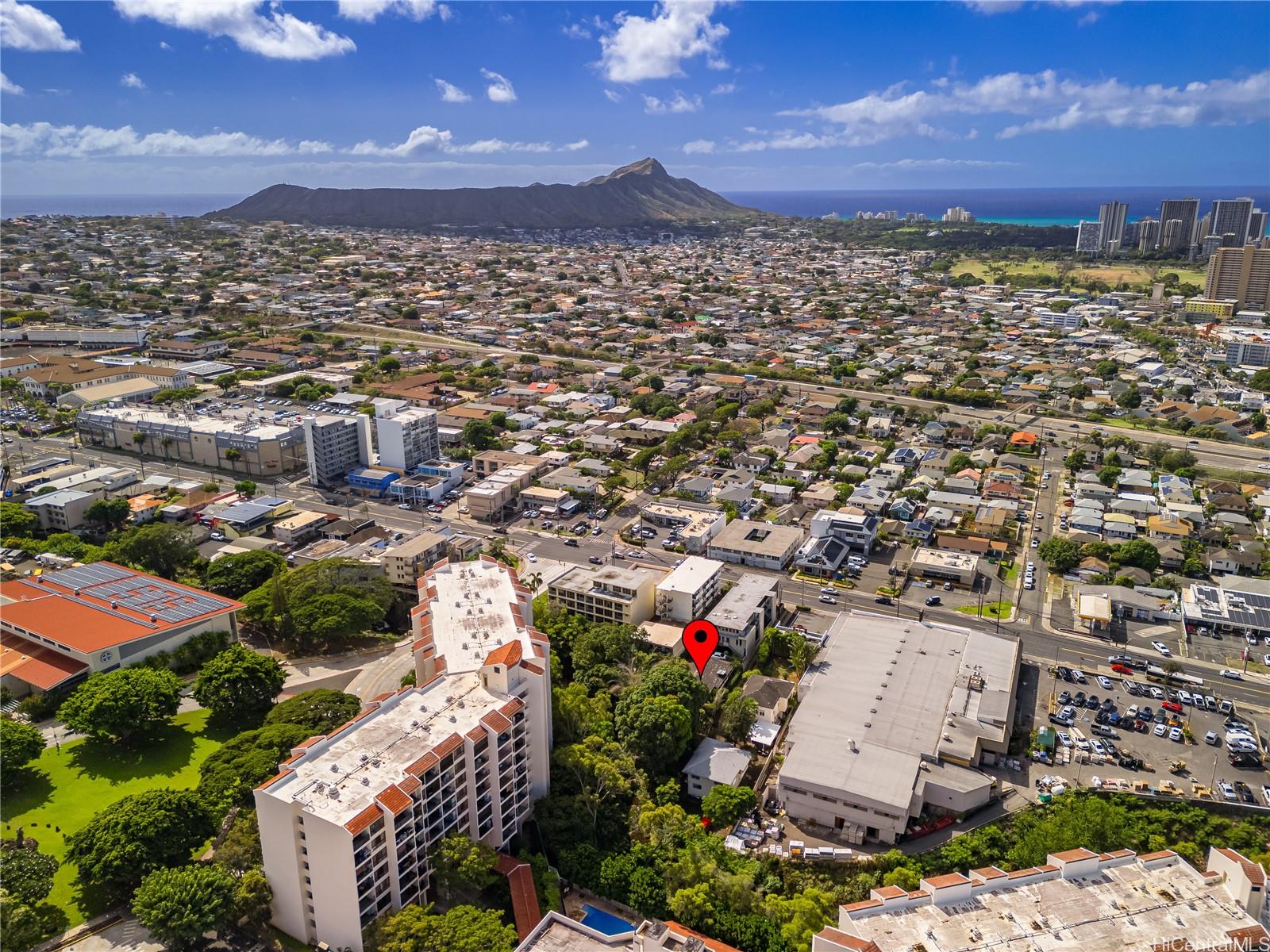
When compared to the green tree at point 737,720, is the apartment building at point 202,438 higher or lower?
higher

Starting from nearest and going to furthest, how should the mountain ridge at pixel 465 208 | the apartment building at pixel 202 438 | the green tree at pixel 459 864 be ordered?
the green tree at pixel 459 864, the apartment building at pixel 202 438, the mountain ridge at pixel 465 208

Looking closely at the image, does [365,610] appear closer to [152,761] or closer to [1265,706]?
[152,761]

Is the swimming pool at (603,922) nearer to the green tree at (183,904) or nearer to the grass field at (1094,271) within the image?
the green tree at (183,904)

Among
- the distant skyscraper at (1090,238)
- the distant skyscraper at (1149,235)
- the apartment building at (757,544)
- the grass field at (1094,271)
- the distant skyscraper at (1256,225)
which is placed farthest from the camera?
the distant skyscraper at (1090,238)

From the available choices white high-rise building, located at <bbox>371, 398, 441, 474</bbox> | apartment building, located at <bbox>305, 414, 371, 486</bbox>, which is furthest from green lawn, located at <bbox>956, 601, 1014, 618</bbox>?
apartment building, located at <bbox>305, 414, 371, 486</bbox>

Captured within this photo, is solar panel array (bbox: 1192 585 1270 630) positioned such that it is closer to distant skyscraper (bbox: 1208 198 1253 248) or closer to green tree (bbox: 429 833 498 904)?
green tree (bbox: 429 833 498 904)

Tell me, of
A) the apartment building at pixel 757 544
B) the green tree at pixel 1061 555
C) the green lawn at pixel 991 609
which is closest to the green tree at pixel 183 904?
the apartment building at pixel 757 544

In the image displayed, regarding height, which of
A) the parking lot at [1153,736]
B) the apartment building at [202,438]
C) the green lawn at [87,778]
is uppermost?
the apartment building at [202,438]

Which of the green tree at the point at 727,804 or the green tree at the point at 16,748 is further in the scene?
the green tree at the point at 727,804
